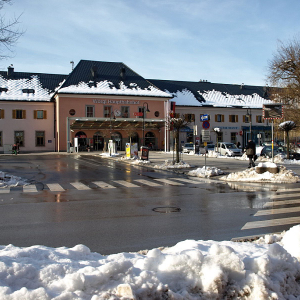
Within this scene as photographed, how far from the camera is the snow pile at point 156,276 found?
331 cm

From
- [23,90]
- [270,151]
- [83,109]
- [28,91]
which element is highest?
[23,90]

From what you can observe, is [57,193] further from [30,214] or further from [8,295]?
[8,295]

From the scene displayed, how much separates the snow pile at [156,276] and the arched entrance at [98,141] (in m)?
50.3

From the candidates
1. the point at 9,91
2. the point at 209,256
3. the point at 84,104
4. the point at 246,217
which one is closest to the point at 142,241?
the point at 209,256

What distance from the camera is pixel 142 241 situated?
20.6 ft

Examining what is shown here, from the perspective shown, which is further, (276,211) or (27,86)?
(27,86)

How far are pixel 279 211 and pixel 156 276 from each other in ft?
20.2

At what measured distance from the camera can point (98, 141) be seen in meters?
54.1

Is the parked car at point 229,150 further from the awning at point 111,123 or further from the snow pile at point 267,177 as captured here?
the snow pile at point 267,177

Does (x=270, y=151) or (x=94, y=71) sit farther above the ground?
(x=94, y=71)

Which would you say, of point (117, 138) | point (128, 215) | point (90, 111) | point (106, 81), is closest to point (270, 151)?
point (128, 215)

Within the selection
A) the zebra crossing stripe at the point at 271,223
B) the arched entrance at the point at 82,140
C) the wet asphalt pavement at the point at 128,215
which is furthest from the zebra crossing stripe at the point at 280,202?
the arched entrance at the point at 82,140

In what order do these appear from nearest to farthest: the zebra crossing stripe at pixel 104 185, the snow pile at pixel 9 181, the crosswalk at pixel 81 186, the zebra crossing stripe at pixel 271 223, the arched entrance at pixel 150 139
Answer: the zebra crossing stripe at pixel 271 223 → the crosswalk at pixel 81 186 → the zebra crossing stripe at pixel 104 185 → the snow pile at pixel 9 181 → the arched entrance at pixel 150 139

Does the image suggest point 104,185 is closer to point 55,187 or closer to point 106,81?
point 55,187
